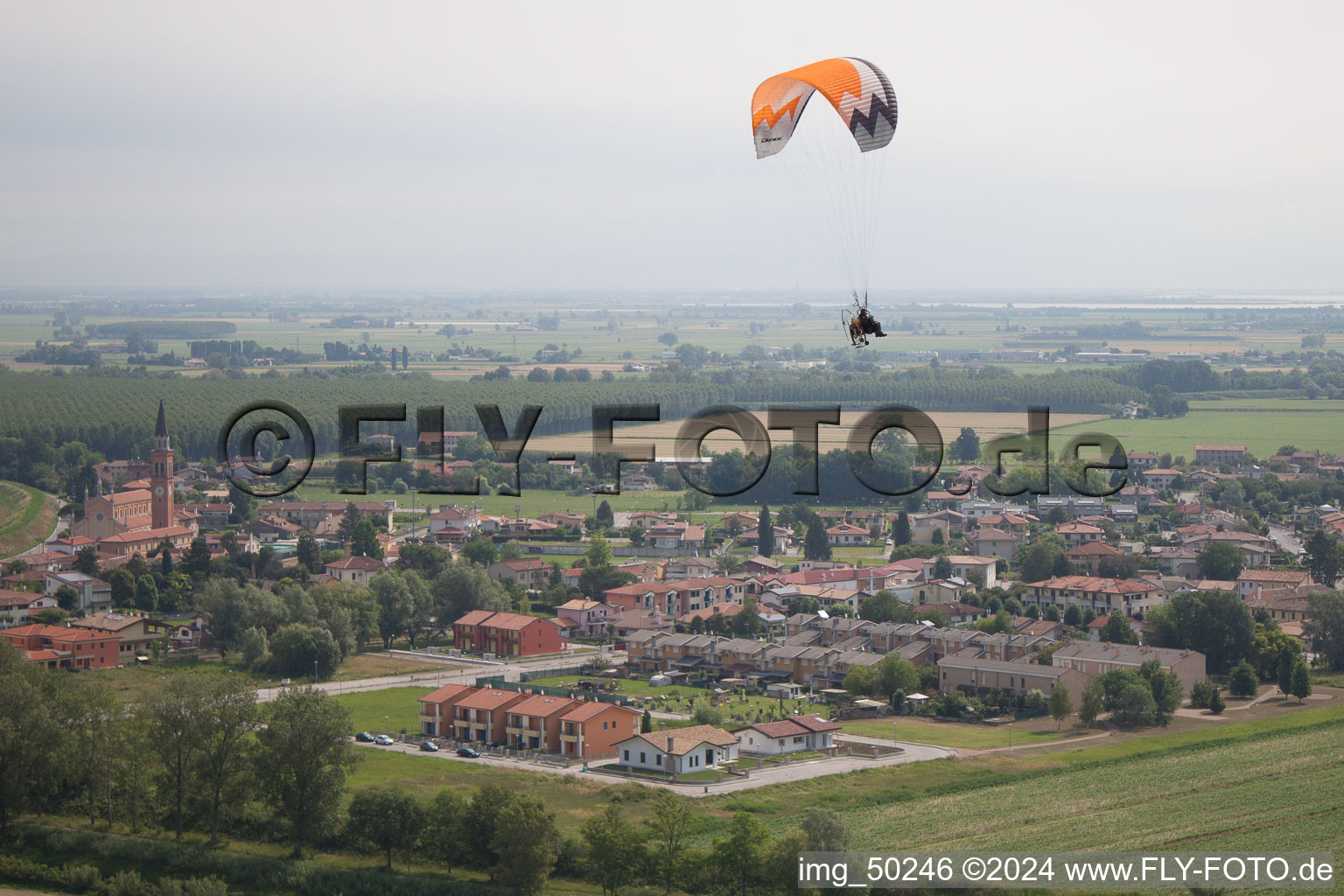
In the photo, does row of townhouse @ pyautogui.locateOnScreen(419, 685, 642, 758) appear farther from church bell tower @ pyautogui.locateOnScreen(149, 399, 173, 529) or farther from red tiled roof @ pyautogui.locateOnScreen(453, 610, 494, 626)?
church bell tower @ pyautogui.locateOnScreen(149, 399, 173, 529)

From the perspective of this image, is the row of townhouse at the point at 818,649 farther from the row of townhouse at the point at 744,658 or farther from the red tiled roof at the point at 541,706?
the red tiled roof at the point at 541,706

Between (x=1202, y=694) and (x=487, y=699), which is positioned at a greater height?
(x=487, y=699)

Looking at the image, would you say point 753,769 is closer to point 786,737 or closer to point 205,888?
point 786,737

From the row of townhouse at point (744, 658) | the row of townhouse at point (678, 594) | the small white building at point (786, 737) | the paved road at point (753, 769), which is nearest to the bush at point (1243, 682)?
the row of townhouse at point (744, 658)

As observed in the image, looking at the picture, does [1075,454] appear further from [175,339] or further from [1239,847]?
[175,339]

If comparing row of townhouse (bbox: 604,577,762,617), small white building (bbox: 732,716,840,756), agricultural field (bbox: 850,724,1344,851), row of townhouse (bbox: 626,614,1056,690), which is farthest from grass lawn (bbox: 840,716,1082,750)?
row of townhouse (bbox: 604,577,762,617)

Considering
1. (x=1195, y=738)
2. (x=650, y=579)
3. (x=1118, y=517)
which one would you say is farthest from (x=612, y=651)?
(x=1118, y=517)

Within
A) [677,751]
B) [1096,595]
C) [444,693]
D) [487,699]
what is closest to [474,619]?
[444,693]
